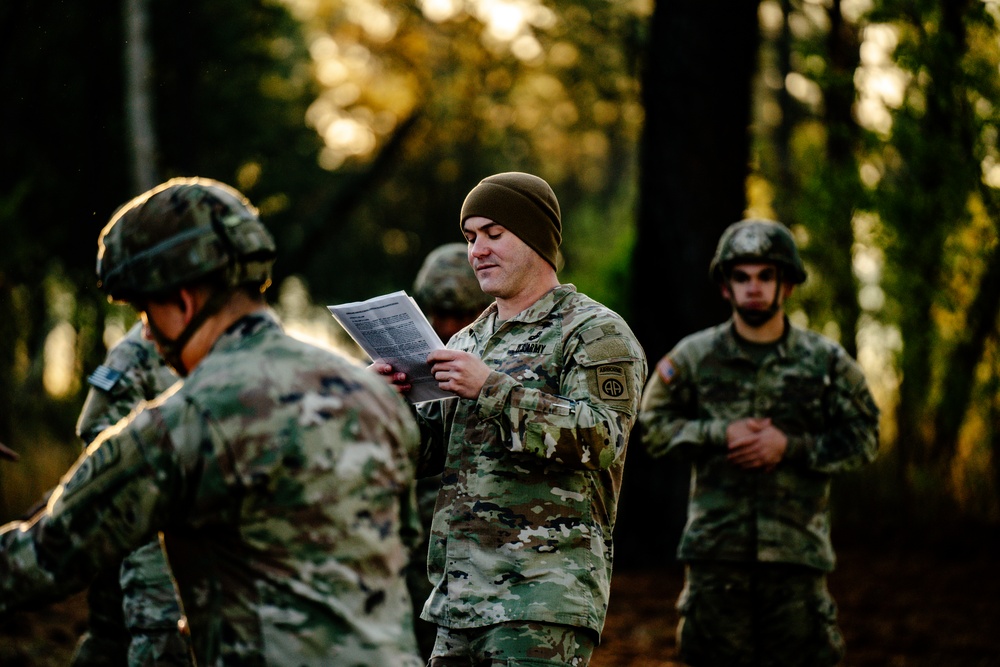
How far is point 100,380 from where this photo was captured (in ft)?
17.8

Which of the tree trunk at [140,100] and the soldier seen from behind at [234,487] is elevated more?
the tree trunk at [140,100]

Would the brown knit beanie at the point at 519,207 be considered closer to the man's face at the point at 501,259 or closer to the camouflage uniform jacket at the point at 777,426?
the man's face at the point at 501,259

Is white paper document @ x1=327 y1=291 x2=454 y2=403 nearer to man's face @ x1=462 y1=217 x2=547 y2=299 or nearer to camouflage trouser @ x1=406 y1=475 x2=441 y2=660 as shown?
man's face @ x1=462 y1=217 x2=547 y2=299

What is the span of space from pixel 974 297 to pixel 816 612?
655cm

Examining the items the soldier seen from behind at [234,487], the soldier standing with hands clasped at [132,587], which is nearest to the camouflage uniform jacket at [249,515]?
the soldier seen from behind at [234,487]

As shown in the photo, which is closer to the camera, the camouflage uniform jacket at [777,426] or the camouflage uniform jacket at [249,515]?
the camouflage uniform jacket at [249,515]

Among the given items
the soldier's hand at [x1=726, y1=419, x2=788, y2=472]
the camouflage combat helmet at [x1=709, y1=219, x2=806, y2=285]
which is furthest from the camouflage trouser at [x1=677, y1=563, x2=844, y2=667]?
the camouflage combat helmet at [x1=709, y1=219, x2=806, y2=285]

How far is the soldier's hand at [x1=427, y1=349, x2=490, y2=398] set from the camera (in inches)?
145

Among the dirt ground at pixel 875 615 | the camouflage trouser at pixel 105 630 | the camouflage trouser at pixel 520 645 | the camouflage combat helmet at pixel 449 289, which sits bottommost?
the dirt ground at pixel 875 615

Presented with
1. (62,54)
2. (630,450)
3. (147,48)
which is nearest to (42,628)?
(630,450)

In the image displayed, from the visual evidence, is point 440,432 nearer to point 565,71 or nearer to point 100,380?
point 100,380

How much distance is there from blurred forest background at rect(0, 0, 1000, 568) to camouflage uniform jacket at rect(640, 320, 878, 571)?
477 centimetres

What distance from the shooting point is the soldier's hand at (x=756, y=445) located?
564 centimetres

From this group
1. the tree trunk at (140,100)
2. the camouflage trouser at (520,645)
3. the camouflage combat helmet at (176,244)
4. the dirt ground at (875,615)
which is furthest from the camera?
the tree trunk at (140,100)
